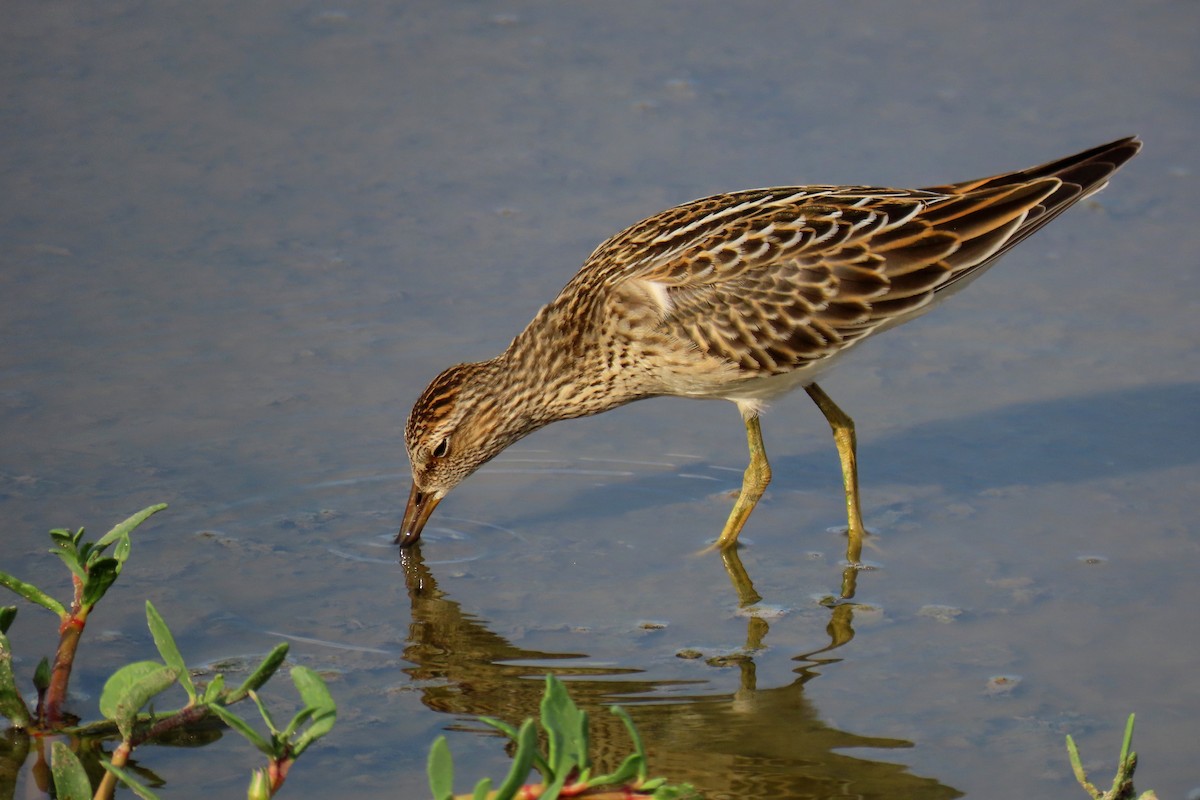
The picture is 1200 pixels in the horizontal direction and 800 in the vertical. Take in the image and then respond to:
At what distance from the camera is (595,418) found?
8.89m

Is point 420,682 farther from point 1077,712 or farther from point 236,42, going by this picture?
point 236,42

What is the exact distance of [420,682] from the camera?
6.40 meters

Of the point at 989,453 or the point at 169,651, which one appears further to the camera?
the point at 989,453

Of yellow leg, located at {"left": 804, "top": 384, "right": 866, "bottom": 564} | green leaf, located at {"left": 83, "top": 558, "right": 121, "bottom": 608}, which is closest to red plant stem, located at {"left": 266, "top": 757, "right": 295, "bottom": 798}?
green leaf, located at {"left": 83, "top": 558, "right": 121, "bottom": 608}

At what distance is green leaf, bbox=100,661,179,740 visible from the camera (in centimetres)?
456

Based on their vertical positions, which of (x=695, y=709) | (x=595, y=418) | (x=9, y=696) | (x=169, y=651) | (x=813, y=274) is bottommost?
(x=695, y=709)

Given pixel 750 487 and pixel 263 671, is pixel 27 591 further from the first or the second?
pixel 750 487

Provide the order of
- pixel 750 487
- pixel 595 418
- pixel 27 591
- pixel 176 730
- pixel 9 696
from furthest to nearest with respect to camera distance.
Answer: pixel 595 418 → pixel 750 487 → pixel 176 730 → pixel 9 696 → pixel 27 591

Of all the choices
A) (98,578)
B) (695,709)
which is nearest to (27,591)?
(98,578)

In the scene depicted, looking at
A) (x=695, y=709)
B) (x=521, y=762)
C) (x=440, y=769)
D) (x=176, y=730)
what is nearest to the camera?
(x=521, y=762)

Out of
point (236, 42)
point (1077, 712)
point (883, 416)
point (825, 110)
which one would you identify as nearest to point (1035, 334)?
point (883, 416)

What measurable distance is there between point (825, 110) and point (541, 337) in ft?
12.1

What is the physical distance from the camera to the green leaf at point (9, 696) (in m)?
5.09

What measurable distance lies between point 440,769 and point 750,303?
13.6ft
